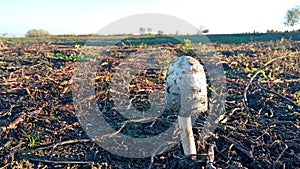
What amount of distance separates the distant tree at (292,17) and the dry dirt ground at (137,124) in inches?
792

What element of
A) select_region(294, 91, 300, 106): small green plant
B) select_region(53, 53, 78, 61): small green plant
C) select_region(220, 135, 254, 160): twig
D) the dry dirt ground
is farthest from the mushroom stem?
select_region(53, 53, 78, 61): small green plant

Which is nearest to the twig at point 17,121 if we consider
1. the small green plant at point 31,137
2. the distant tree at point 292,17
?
the small green plant at point 31,137

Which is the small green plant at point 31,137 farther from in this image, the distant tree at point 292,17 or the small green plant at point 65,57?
the distant tree at point 292,17

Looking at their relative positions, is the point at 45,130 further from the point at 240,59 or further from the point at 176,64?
the point at 240,59

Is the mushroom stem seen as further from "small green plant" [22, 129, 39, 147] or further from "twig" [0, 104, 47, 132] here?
"twig" [0, 104, 47, 132]

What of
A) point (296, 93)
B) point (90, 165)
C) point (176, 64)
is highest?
point (176, 64)

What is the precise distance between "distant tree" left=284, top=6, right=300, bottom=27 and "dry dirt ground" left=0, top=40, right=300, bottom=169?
66.0ft

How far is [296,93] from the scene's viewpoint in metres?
5.25

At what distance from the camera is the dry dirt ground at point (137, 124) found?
11.3 ft

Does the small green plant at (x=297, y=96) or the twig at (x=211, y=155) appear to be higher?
the small green plant at (x=297, y=96)

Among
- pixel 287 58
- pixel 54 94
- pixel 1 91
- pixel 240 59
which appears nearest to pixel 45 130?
pixel 54 94

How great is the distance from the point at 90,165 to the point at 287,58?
19.4ft

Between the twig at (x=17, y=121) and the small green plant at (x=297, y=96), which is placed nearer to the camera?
the twig at (x=17, y=121)

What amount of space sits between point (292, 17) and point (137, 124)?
79.8 ft
